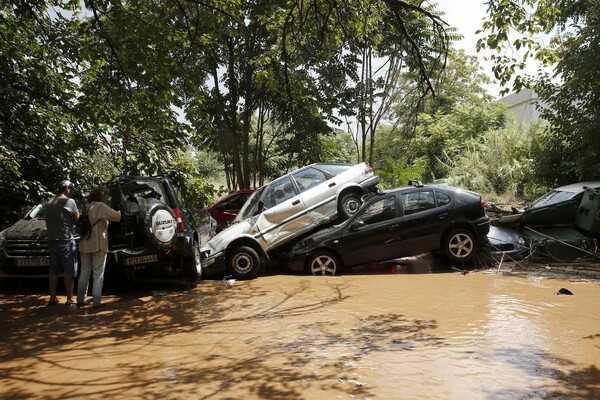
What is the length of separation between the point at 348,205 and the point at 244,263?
7.68 feet

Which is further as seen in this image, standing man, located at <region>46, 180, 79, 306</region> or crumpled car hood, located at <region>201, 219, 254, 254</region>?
crumpled car hood, located at <region>201, 219, 254, 254</region>

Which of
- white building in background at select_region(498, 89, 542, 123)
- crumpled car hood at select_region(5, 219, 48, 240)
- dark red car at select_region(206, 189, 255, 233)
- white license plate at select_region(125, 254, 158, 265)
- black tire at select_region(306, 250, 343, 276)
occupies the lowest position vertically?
black tire at select_region(306, 250, 343, 276)

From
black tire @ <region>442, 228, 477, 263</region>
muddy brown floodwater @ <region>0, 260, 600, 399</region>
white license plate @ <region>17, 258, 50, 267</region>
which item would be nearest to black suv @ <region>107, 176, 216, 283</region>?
muddy brown floodwater @ <region>0, 260, 600, 399</region>

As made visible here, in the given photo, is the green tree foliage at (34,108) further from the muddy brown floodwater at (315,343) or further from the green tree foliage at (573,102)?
the green tree foliage at (573,102)

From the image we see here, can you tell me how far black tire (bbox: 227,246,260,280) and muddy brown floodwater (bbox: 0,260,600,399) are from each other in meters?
0.97

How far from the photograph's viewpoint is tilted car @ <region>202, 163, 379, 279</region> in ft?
30.5

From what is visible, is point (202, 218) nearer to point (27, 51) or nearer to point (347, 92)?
point (27, 51)

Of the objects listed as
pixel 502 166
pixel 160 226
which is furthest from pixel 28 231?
pixel 502 166

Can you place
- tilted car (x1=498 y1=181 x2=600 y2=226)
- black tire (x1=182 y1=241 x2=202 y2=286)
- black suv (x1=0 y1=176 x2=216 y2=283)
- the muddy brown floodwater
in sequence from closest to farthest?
1. the muddy brown floodwater
2. black suv (x1=0 y1=176 x2=216 y2=283)
3. black tire (x1=182 y1=241 x2=202 y2=286)
4. tilted car (x1=498 y1=181 x2=600 y2=226)

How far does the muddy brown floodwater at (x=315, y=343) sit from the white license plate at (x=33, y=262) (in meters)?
0.53

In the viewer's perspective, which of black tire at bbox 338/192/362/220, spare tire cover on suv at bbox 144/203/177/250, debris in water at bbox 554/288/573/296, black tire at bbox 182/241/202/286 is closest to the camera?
debris in water at bbox 554/288/573/296

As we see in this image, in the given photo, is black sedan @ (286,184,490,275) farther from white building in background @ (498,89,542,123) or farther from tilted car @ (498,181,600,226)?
white building in background @ (498,89,542,123)

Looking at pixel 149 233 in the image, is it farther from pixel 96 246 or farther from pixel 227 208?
pixel 227 208

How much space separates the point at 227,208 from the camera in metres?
14.0
